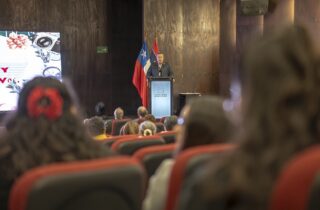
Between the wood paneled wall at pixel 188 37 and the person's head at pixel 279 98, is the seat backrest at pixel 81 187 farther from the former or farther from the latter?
the wood paneled wall at pixel 188 37

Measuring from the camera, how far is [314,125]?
96 centimetres

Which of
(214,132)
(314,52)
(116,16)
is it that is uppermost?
(116,16)

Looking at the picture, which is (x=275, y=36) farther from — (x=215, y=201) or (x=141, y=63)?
(x=141, y=63)

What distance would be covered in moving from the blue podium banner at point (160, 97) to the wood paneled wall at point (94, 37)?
8.10 feet

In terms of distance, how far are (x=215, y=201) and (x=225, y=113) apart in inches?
22.0

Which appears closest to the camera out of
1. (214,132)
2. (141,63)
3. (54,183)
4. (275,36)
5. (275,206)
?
(275,206)

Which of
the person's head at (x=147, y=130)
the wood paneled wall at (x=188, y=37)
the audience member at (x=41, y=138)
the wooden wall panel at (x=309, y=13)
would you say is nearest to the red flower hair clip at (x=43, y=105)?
the audience member at (x=41, y=138)

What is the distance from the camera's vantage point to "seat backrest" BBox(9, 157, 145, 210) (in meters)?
1.25

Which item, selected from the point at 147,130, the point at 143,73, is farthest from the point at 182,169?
the point at 143,73

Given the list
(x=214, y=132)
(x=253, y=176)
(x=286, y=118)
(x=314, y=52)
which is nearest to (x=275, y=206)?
(x=253, y=176)

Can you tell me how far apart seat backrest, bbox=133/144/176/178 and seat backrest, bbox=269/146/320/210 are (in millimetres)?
1298

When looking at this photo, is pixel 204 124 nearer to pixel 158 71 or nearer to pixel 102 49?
pixel 158 71

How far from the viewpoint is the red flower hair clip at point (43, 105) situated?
170 centimetres

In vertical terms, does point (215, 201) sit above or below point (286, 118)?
below
